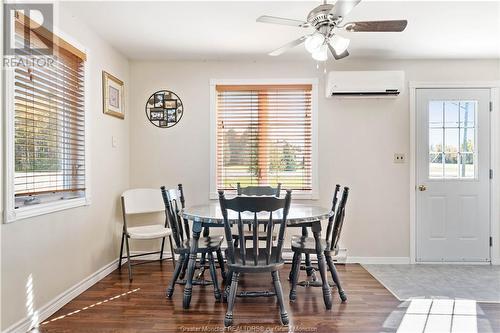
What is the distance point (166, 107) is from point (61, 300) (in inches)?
89.1

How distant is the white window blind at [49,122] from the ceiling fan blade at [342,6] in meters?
1.99

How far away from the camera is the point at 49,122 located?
2.53 metres

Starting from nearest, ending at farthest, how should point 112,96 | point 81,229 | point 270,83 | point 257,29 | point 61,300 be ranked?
point 61,300, point 81,229, point 257,29, point 112,96, point 270,83

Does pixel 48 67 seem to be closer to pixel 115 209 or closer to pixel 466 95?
pixel 115 209

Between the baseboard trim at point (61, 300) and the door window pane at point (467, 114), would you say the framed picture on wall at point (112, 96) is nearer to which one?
the baseboard trim at point (61, 300)

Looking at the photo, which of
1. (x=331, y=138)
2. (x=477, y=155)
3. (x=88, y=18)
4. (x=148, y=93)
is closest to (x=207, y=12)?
(x=88, y=18)

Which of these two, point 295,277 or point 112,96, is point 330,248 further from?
point 112,96

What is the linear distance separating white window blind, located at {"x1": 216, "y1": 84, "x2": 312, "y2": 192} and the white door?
1330 mm

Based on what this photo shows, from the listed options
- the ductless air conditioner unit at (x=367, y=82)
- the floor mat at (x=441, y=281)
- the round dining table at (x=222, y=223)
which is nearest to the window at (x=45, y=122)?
the round dining table at (x=222, y=223)

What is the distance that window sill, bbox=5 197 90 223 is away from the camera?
206cm

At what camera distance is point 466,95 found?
12.6 feet

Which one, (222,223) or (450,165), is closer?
(222,223)

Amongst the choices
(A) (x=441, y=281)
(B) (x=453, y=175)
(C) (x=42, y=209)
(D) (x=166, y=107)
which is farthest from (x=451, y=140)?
Answer: (C) (x=42, y=209)

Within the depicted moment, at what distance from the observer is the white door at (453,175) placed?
151 inches
